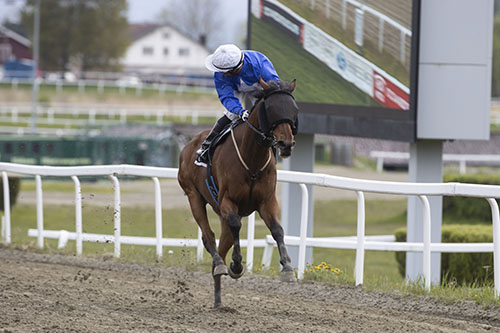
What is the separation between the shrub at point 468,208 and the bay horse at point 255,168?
10000 millimetres

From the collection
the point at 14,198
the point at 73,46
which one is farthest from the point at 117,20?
the point at 14,198

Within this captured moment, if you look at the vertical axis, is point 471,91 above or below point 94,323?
above

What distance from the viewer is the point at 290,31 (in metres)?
8.88

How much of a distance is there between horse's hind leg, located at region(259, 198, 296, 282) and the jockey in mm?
561

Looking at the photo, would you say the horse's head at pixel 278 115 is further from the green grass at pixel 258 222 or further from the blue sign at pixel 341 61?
the green grass at pixel 258 222

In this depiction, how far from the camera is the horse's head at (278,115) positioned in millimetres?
4785

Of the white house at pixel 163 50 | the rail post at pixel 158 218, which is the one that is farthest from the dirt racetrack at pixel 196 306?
the white house at pixel 163 50

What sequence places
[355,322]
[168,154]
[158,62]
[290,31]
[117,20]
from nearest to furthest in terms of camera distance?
[355,322] < [290,31] < [168,154] < [117,20] < [158,62]

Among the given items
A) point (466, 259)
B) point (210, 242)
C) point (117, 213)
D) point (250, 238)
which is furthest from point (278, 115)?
point (466, 259)

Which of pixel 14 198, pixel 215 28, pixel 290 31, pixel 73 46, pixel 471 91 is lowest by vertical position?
pixel 14 198

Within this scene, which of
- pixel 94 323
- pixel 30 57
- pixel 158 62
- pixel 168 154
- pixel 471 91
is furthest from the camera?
pixel 158 62

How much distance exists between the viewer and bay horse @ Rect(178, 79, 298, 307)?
490cm

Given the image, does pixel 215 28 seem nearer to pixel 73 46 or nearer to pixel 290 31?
pixel 73 46

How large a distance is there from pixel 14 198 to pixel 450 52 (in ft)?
32.2
